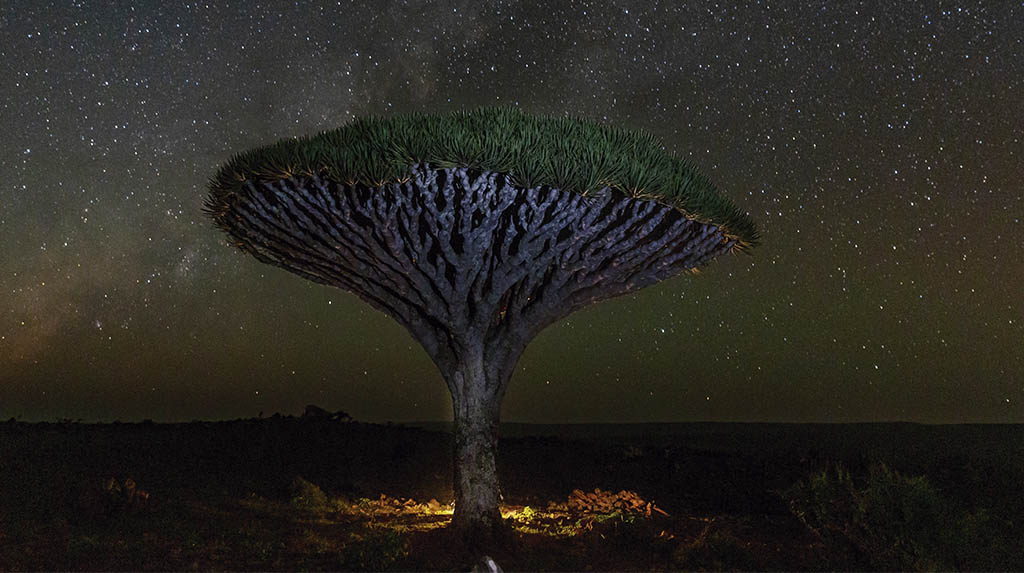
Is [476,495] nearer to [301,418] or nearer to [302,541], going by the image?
[302,541]

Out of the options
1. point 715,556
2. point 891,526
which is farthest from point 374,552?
point 891,526

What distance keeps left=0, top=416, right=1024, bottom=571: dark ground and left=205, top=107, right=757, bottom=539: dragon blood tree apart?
1368mm

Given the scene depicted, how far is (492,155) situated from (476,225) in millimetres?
982

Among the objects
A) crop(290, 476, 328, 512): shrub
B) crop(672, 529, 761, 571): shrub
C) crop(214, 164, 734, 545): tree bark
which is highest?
crop(214, 164, 734, 545): tree bark

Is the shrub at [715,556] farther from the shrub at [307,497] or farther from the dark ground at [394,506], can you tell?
the shrub at [307,497]

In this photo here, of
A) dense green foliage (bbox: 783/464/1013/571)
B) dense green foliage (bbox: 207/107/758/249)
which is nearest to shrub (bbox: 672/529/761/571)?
dense green foliage (bbox: 783/464/1013/571)

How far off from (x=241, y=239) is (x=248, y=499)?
3.43 m

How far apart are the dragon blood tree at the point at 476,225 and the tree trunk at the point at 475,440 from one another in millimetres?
15

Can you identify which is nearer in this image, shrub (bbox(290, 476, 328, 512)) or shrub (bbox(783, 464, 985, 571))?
shrub (bbox(783, 464, 985, 571))

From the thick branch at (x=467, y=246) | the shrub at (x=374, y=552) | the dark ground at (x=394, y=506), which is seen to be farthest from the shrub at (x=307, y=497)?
the shrub at (x=374, y=552)

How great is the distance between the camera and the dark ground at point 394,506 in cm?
690

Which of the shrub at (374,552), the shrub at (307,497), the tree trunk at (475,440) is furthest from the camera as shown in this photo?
the shrub at (307,497)

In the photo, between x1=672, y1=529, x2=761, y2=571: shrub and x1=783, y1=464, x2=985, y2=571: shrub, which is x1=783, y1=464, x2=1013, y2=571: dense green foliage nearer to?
x1=783, y1=464, x2=985, y2=571: shrub

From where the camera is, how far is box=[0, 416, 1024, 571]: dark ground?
6.90 metres
